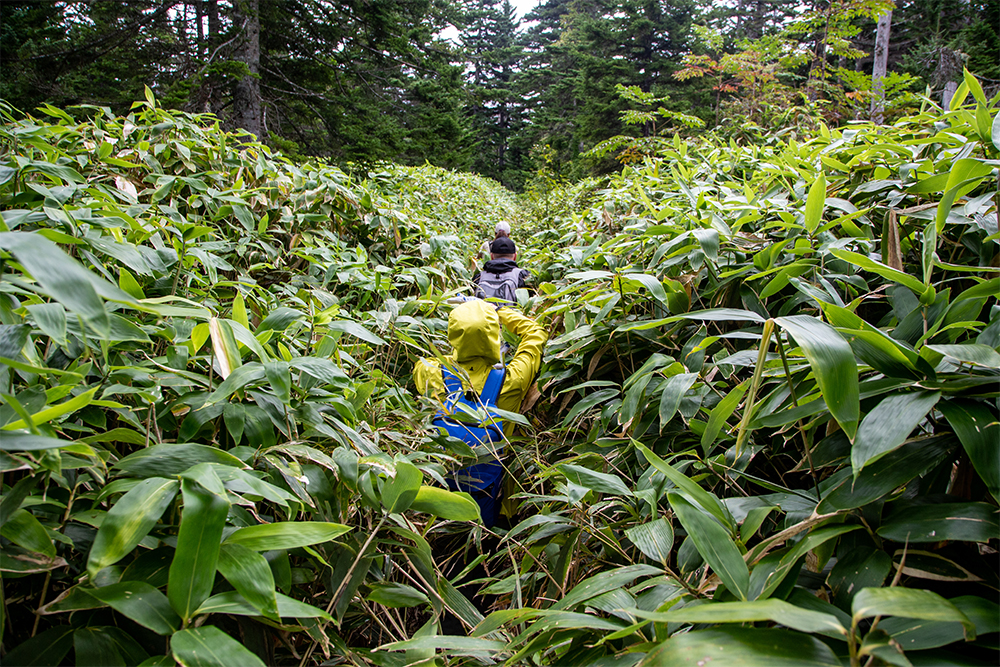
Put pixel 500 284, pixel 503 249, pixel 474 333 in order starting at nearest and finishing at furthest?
pixel 474 333, pixel 500 284, pixel 503 249

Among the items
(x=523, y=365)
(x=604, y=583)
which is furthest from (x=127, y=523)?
(x=523, y=365)

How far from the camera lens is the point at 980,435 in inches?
25.7

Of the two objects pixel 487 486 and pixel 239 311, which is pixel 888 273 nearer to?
pixel 239 311

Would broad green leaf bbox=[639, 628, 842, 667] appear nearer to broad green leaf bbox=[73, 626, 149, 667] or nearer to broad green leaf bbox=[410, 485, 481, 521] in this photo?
broad green leaf bbox=[410, 485, 481, 521]

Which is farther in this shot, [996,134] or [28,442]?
[996,134]

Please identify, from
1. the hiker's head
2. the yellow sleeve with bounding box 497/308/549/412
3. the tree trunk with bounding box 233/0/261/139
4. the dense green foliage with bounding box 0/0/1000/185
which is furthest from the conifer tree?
the yellow sleeve with bounding box 497/308/549/412

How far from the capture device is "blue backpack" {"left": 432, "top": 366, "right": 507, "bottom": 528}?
212 cm

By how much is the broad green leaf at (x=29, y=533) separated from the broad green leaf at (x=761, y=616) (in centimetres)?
88

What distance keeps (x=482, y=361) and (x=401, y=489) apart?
1.33 m

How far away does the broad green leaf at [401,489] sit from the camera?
105 centimetres

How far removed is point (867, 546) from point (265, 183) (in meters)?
3.43

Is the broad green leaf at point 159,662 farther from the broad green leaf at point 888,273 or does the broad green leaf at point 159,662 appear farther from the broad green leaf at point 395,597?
the broad green leaf at point 888,273

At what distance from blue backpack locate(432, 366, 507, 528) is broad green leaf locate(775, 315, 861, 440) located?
148 cm

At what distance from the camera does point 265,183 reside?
3121 millimetres
